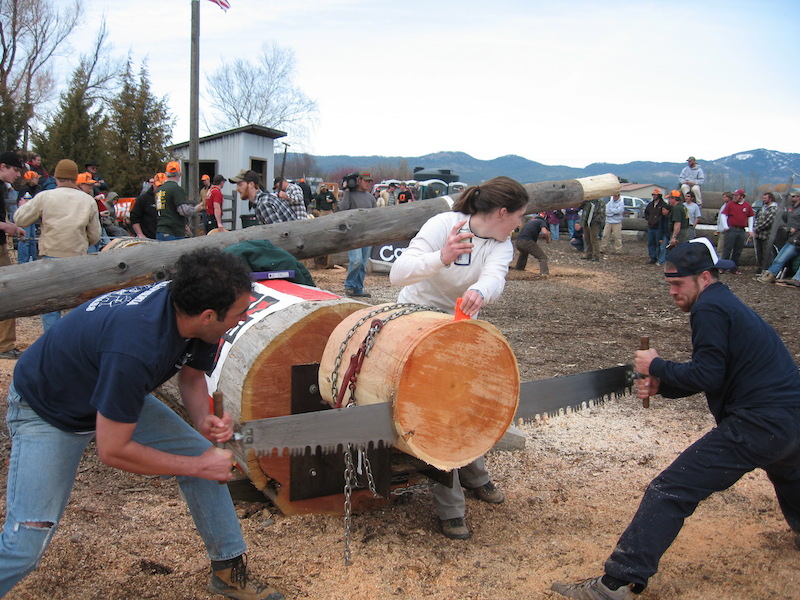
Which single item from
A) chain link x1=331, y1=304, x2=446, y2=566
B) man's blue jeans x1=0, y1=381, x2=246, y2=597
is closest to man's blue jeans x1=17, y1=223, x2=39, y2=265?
chain link x1=331, y1=304, x2=446, y2=566

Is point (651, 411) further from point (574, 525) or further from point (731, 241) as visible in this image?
point (731, 241)

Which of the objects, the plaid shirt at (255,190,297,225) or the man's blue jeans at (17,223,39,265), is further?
the man's blue jeans at (17,223,39,265)

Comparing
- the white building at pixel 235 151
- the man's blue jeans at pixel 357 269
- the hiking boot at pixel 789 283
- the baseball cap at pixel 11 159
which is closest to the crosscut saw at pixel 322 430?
the baseball cap at pixel 11 159

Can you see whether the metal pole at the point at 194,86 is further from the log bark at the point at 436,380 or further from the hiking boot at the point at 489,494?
the log bark at the point at 436,380

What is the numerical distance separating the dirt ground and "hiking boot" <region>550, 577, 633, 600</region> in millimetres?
84

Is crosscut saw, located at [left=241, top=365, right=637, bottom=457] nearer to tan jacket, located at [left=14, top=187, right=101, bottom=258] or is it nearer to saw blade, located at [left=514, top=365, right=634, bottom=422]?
saw blade, located at [left=514, top=365, right=634, bottom=422]

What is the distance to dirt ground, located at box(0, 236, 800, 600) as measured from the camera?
328 centimetres

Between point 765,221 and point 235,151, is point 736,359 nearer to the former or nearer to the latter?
point 765,221

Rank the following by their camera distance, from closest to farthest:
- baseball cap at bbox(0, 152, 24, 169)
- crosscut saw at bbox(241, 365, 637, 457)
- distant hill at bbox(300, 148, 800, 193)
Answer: crosscut saw at bbox(241, 365, 637, 457) < baseball cap at bbox(0, 152, 24, 169) < distant hill at bbox(300, 148, 800, 193)

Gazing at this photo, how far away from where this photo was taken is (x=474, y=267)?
3924mm

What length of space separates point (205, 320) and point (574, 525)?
2.58 m

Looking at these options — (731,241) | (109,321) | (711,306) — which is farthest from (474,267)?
(731,241)

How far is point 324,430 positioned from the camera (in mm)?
3113

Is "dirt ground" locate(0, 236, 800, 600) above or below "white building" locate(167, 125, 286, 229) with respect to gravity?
below
